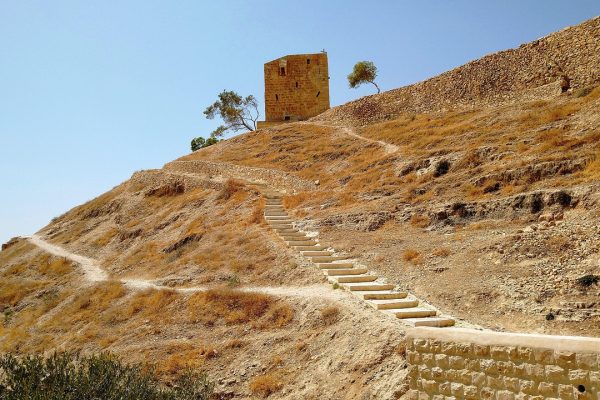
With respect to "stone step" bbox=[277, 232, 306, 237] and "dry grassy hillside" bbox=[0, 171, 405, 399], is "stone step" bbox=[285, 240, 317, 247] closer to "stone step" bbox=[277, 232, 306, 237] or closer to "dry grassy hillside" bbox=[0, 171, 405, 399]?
"dry grassy hillside" bbox=[0, 171, 405, 399]

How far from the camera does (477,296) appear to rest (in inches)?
417

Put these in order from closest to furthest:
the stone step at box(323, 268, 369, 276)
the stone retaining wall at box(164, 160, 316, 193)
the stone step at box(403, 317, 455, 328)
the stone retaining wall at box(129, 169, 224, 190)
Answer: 1. the stone step at box(403, 317, 455, 328)
2. the stone step at box(323, 268, 369, 276)
3. the stone retaining wall at box(164, 160, 316, 193)
4. the stone retaining wall at box(129, 169, 224, 190)

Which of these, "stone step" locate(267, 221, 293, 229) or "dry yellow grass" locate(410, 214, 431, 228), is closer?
"dry yellow grass" locate(410, 214, 431, 228)

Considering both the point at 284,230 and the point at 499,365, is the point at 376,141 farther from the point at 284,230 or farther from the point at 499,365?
the point at 499,365

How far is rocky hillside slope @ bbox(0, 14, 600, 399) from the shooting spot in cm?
1005

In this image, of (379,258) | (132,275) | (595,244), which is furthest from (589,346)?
(132,275)

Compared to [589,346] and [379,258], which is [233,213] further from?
[589,346]

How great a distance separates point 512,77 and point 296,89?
19984 millimetres

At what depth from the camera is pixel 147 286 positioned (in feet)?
57.6

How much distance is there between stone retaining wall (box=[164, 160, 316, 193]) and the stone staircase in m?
5.42

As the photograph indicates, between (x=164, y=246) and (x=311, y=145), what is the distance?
13.1 meters

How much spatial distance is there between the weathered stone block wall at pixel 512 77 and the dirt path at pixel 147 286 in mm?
16243

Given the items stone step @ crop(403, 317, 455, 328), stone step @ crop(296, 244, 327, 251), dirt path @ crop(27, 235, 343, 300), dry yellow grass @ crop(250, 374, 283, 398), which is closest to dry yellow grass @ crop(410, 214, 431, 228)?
stone step @ crop(296, 244, 327, 251)

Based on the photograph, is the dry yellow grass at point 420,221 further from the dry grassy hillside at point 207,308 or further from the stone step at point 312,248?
the dry grassy hillside at point 207,308
